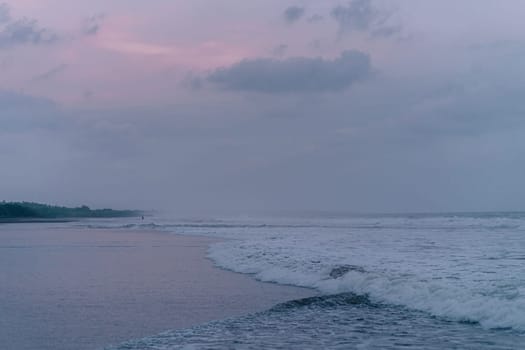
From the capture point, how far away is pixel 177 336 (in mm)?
11102

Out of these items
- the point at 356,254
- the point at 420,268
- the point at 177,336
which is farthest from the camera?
the point at 356,254

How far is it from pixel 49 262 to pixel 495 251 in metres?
17.3

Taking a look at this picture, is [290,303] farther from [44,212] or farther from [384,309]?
[44,212]

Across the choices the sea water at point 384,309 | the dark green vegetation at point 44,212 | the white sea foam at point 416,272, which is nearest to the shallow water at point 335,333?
the sea water at point 384,309

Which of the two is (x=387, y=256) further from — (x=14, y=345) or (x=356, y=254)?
(x=14, y=345)

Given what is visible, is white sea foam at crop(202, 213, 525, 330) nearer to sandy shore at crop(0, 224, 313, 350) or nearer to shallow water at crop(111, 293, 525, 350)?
shallow water at crop(111, 293, 525, 350)

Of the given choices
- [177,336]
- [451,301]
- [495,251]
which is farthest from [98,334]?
[495,251]

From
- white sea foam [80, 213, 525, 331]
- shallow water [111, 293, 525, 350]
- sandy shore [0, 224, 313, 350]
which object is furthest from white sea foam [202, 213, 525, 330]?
sandy shore [0, 224, 313, 350]

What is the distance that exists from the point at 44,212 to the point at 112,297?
12446 cm

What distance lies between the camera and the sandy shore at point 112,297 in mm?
11484

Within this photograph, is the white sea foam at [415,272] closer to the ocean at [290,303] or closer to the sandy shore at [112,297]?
the ocean at [290,303]

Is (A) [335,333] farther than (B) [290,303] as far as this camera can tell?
No

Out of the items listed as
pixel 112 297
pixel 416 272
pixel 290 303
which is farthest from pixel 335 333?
pixel 416 272

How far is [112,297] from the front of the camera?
15.6 metres
